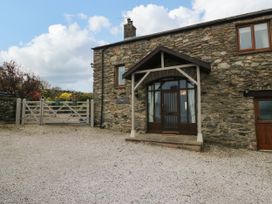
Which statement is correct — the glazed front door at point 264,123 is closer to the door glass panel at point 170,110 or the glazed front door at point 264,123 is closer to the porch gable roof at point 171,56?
the porch gable roof at point 171,56

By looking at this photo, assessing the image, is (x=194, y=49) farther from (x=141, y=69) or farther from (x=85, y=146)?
(x=85, y=146)

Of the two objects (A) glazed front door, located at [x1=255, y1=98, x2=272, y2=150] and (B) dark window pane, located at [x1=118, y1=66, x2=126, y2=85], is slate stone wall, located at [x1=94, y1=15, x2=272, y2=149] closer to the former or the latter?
(A) glazed front door, located at [x1=255, y1=98, x2=272, y2=150]

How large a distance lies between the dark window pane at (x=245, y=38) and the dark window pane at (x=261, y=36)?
0.25m

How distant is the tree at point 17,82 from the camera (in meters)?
16.0

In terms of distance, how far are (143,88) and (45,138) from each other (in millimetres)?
5287

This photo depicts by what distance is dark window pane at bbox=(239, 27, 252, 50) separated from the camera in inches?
320

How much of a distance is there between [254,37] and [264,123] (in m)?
3.60

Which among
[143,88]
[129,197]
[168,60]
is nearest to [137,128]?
[143,88]

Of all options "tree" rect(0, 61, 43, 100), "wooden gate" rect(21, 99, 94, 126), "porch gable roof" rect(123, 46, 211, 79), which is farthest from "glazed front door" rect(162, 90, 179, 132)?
"tree" rect(0, 61, 43, 100)

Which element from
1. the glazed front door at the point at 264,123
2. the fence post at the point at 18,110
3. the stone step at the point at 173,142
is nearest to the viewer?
the stone step at the point at 173,142

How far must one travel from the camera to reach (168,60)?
955 cm

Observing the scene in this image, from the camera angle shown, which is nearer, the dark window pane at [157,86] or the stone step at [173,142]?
the stone step at [173,142]

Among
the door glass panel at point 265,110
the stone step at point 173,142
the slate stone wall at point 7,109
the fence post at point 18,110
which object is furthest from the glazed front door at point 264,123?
the slate stone wall at point 7,109

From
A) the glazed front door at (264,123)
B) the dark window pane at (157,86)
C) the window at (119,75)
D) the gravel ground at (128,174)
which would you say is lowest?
the gravel ground at (128,174)
